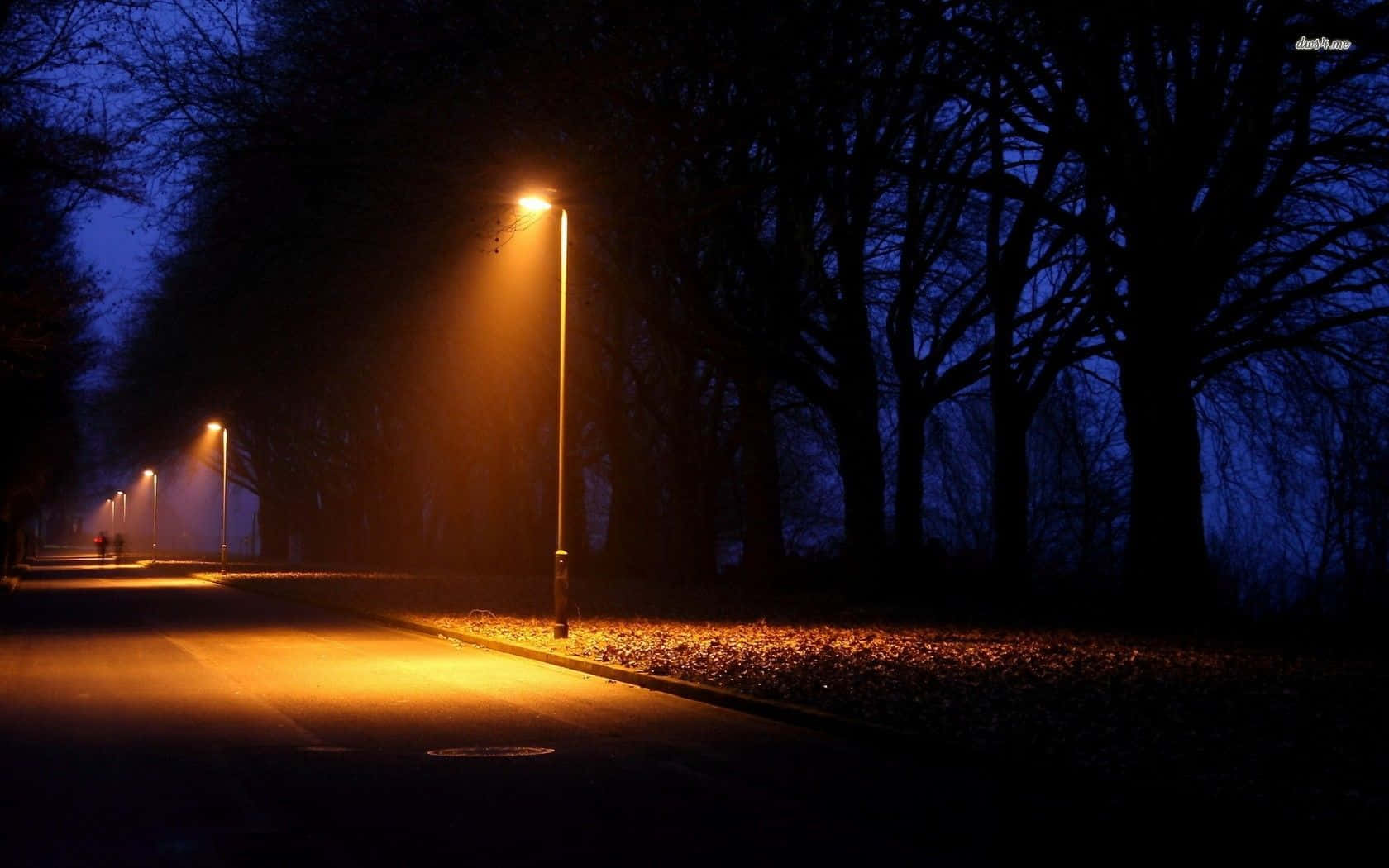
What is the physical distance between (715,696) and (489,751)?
4.26 meters

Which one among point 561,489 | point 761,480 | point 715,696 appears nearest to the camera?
point 715,696

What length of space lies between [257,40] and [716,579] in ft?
58.4

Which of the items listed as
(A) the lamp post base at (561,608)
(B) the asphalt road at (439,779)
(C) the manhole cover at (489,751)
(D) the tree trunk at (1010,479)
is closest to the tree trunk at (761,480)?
(D) the tree trunk at (1010,479)

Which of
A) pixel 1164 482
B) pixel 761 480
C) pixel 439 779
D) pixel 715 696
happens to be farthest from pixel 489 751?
pixel 761 480

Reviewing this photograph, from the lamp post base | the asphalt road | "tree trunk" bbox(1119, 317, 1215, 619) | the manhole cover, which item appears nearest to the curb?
the asphalt road

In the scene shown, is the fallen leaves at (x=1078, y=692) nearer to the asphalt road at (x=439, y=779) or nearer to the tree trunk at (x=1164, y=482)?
the asphalt road at (x=439, y=779)

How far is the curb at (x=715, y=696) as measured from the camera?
12.5m

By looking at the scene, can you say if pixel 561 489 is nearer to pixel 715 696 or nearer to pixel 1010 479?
pixel 715 696

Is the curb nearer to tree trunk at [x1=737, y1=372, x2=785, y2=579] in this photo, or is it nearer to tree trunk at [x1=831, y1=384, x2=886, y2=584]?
tree trunk at [x1=831, y1=384, x2=886, y2=584]

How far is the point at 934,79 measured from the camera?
19219mm

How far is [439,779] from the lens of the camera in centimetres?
1015

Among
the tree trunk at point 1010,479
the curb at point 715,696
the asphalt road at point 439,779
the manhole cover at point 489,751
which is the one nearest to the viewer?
the asphalt road at point 439,779

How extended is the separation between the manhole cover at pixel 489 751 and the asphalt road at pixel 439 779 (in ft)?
0.24

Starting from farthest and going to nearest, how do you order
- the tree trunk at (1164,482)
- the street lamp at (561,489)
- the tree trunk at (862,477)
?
the tree trunk at (862,477)
the street lamp at (561,489)
the tree trunk at (1164,482)
